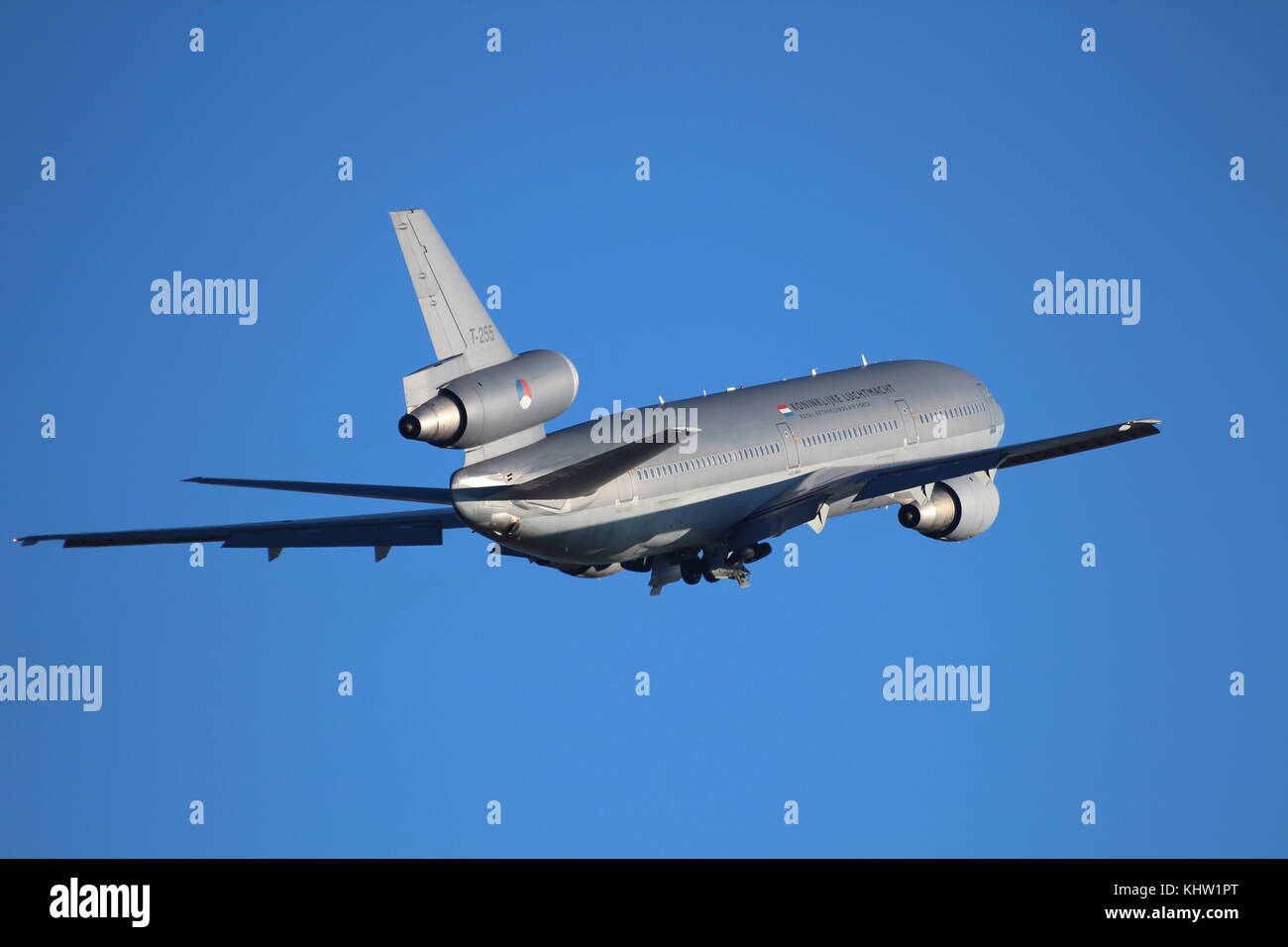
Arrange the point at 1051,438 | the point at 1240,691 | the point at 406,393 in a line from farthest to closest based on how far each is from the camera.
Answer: the point at 1240,691, the point at 1051,438, the point at 406,393

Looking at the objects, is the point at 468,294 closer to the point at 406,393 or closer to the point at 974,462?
the point at 406,393

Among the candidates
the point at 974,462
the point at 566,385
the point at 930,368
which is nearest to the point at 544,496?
the point at 566,385

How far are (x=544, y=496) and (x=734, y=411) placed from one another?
9448 mm

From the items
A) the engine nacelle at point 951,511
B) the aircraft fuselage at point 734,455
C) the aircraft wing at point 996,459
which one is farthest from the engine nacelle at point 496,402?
the engine nacelle at point 951,511

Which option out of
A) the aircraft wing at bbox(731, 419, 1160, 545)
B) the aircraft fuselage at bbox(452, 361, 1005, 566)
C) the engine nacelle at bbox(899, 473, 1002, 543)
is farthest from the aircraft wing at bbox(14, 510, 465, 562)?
the engine nacelle at bbox(899, 473, 1002, 543)

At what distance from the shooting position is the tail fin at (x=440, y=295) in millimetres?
51688

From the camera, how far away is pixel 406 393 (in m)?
50.5

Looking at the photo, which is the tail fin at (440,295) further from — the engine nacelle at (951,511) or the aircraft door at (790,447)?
the engine nacelle at (951,511)

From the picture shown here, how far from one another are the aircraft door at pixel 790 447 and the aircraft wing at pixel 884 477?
0.52 metres

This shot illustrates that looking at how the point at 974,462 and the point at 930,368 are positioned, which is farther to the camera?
the point at 930,368

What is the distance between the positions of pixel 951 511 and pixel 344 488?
22.6 meters

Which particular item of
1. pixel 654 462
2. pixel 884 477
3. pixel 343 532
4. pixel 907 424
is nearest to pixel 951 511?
pixel 907 424

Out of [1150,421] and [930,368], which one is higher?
[930,368]

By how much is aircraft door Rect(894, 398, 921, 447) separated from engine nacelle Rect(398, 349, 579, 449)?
56.0 feet
